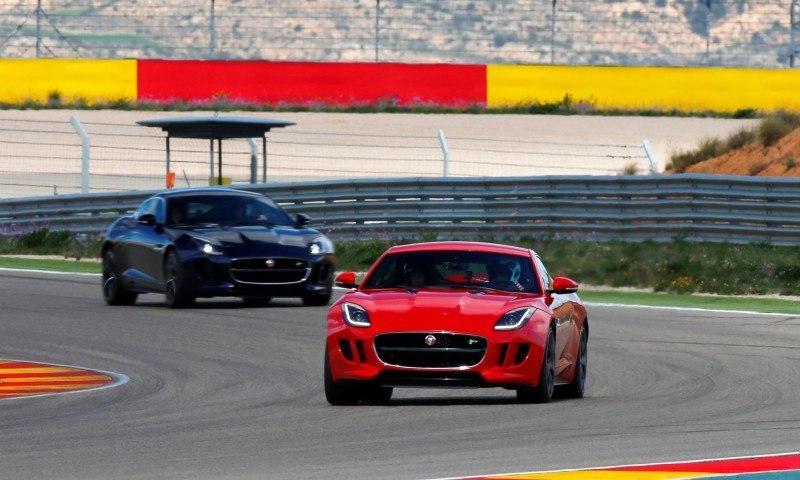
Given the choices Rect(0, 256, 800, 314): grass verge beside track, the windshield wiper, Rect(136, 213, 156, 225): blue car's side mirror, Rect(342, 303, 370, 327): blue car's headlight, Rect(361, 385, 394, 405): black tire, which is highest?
the windshield wiper

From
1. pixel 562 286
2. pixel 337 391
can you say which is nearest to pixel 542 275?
pixel 562 286

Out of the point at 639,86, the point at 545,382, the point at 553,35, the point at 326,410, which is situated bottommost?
the point at 326,410

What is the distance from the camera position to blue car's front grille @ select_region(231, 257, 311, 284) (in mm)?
19141

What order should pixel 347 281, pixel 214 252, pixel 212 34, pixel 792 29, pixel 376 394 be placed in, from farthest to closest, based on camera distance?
pixel 212 34
pixel 792 29
pixel 214 252
pixel 347 281
pixel 376 394

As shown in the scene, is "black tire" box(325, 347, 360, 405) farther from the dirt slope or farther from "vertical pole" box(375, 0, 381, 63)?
"vertical pole" box(375, 0, 381, 63)

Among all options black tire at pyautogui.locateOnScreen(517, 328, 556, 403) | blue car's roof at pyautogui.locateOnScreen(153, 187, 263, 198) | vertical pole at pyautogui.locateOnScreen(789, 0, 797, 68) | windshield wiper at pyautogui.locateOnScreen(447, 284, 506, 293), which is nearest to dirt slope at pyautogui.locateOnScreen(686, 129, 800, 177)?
vertical pole at pyautogui.locateOnScreen(789, 0, 797, 68)

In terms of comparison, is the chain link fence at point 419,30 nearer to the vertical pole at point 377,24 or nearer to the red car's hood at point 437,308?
the vertical pole at point 377,24

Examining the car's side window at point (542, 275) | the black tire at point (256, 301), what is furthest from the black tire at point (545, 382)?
the black tire at point (256, 301)

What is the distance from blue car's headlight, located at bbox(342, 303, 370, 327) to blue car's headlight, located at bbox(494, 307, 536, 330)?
852 mm

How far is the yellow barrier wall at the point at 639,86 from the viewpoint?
39.9 m

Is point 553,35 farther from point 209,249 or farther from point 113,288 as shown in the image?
point 209,249

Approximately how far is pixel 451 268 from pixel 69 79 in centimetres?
2818

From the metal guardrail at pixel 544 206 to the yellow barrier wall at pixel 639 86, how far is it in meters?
14.5

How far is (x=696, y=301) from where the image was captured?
2175 cm
